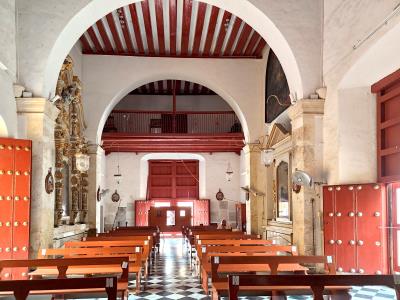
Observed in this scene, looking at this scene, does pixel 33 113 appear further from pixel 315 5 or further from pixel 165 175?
pixel 165 175

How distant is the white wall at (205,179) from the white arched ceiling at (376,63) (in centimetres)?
1511

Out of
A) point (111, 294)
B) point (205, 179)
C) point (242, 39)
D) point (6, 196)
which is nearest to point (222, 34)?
point (242, 39)

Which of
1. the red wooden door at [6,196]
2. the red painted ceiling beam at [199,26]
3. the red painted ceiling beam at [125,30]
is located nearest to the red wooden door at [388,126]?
the red painted ceiling beam at [199,26]

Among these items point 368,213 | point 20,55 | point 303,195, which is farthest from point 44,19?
point 368,213

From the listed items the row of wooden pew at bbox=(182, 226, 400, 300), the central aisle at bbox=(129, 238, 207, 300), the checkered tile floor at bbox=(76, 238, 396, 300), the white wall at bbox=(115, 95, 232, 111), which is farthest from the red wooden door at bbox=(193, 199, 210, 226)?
the row of wooden pew at bbox=(182, 226, 400, 300)

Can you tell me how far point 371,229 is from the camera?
324 inches

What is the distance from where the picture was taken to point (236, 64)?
15805mm

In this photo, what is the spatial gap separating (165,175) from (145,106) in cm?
460

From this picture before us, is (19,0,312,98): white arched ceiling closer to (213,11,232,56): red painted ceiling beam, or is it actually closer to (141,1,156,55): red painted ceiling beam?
(141,1,156,55): red painted ceiling beam

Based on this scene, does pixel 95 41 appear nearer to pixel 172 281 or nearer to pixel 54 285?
pixel 172 281

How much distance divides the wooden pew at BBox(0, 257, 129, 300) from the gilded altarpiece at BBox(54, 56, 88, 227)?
4.77m

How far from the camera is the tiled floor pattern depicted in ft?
26.7

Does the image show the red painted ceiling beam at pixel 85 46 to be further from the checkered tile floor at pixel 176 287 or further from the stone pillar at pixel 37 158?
the checkered tile floor at pixel 176 287

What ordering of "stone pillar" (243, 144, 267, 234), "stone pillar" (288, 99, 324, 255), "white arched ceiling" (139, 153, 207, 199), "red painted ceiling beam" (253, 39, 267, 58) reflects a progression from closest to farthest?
1. "stone pillar" (288, 99, 324, 255)
2. "red painted ceiling beam" (253, 39, 267, 58)
3. "stone pillar" (243, 144, 267, 234)
4. "white arched ceiling" (139, 153, 207, 199)
